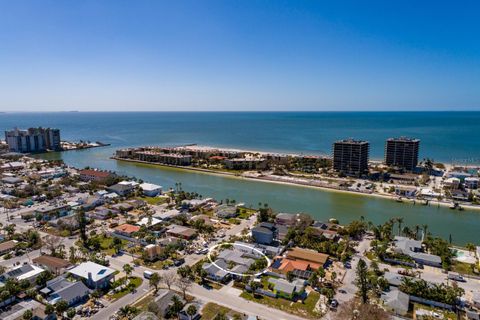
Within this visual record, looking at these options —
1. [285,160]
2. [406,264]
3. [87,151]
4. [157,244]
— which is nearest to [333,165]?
[285,160]

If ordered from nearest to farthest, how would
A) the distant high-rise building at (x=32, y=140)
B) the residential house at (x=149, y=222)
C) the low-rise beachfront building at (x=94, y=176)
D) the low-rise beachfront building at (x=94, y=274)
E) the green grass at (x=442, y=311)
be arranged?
the green grass at (x=442, y=311) < the low-rise beachfront building at (x=94, y=274) < the residential house at (x=149, y=222) < the low-rise beachfront building at (x=94, y=176) < the distant high-rise building at (x=32, y=140)

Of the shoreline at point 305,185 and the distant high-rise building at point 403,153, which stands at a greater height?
the distant high-rise building at point 403,153

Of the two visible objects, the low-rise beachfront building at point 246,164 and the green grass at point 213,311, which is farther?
the low-rise beachfront building at point 246,164

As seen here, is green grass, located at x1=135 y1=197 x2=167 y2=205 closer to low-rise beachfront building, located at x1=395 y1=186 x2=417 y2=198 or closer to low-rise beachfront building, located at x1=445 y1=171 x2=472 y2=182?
low-rise beachfront building, located at x1=395 y1=186 x2=417 y2=198

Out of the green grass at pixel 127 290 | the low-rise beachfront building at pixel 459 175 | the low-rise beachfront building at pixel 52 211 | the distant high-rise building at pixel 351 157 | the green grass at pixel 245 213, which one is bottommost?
the green grass at pixel 127 290

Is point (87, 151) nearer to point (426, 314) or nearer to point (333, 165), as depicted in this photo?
point (333, 165)

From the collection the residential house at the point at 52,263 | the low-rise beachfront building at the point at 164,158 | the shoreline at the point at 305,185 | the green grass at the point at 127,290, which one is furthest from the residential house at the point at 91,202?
the low-rise beachfront building at the point at 164,158

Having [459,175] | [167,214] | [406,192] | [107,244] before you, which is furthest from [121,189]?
[459,175]

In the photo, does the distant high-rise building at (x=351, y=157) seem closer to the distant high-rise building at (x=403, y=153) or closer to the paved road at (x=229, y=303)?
the distant high-rise building at (x=403, y=153)
